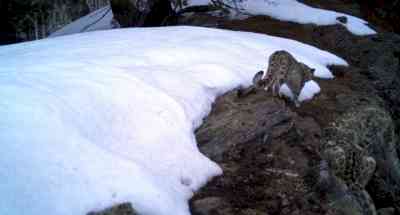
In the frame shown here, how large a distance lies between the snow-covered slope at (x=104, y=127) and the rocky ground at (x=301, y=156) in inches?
9.0

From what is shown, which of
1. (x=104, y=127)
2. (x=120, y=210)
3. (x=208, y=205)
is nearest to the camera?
(x=120, y=210)

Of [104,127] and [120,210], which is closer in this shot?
[120,210]

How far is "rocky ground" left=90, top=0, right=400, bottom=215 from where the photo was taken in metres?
3.15

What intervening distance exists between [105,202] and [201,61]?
335cm

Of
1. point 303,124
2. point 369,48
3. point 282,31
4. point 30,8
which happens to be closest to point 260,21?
point 282,31

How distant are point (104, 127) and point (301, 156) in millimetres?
2069

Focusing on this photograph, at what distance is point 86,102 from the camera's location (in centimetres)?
347

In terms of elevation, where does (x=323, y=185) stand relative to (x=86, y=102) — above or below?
below

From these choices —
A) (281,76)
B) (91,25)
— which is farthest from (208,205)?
(91,25)

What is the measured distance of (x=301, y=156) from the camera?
377 cm

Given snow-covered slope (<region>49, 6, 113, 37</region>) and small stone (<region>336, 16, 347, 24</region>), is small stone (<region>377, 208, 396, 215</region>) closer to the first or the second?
small stone (<region>336, 16, 347, 24</region>)

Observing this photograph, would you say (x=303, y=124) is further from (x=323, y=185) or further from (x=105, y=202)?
(x=105, y=202)

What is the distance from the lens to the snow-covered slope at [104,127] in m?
2.55

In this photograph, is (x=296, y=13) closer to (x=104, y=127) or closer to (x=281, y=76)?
(x=281, y=76)
